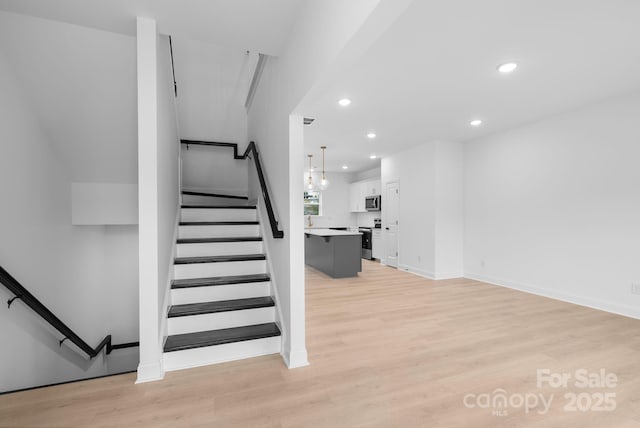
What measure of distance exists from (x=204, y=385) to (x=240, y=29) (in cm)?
273

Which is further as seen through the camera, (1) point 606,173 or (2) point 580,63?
(1) point 606,173

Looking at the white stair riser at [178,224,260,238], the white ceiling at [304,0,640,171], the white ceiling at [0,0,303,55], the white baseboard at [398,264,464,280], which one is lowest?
the white baseboard at [398,264,464,280]

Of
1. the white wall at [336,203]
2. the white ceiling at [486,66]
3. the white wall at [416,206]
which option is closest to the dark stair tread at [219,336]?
the white ceiling at [486,66]

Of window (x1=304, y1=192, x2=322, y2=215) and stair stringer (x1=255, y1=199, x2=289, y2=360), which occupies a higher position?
window (x1=304, y1=192, x2=322, y2=215)

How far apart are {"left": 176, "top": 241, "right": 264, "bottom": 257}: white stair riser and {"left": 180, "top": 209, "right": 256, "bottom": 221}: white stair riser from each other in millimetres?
678

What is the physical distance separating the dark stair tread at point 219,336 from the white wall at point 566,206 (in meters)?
4.20

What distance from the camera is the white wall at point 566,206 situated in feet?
11.7

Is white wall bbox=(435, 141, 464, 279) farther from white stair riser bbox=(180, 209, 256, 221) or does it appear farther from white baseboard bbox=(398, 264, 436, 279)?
white stair riser bbox=(180, 209, 256, 221)

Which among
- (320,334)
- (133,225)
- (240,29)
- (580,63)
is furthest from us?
(133,225)

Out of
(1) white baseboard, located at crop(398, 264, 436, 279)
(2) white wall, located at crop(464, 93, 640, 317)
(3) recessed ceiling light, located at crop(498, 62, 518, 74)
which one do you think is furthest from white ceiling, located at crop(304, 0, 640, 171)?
(1) white baseboard, located at crop(398, 264, 436, 279)

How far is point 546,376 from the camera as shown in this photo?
2.23 meters

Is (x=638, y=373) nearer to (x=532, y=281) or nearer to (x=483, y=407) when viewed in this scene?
(x=483, y=407)

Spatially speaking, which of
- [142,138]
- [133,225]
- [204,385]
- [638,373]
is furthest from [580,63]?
[133,225]

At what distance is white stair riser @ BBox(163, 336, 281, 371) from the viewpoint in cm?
229
